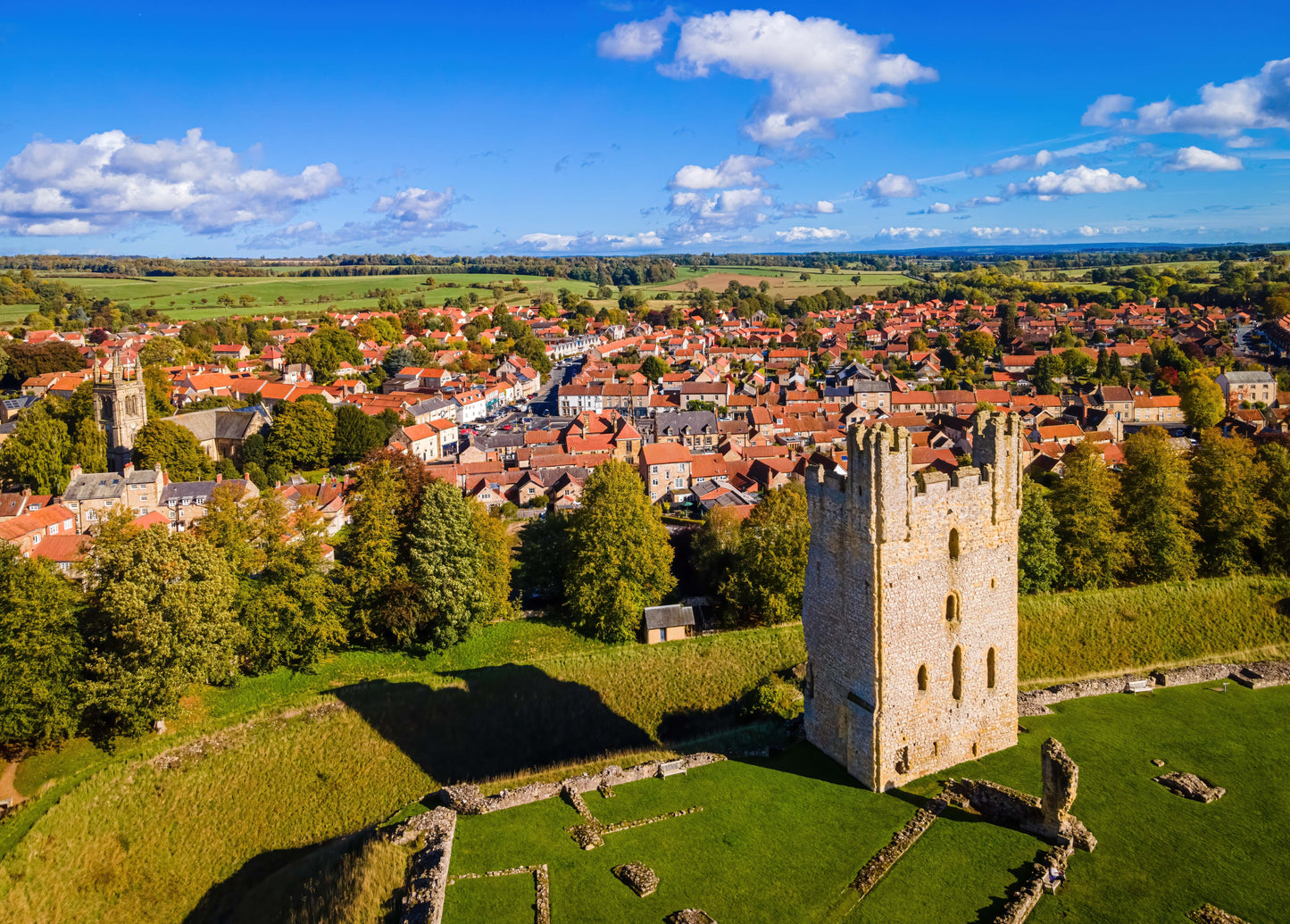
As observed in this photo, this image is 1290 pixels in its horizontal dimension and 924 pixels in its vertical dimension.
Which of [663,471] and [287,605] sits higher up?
[663,471]

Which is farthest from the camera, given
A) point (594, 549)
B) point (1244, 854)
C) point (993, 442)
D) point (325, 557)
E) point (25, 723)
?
point (325, 557)

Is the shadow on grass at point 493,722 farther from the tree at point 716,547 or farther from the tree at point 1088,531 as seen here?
the tree at point 1088,531

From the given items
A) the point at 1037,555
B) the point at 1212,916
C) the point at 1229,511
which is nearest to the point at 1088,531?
the point at 1037,555

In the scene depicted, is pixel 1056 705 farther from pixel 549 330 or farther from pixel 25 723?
pixel 549 330

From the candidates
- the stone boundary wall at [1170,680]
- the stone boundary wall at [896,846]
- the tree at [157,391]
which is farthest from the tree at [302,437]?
the stone boundary wall at [896,846]

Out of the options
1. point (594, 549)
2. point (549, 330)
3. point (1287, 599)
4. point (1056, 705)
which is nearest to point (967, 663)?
point (1056, 705)

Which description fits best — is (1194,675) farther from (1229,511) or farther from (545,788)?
(545,788)
